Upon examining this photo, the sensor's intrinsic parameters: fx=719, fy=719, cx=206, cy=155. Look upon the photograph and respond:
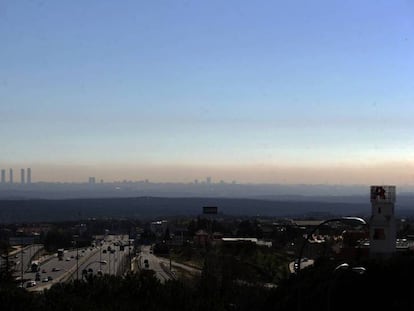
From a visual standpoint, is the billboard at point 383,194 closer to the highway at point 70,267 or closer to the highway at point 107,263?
the highway at point 70,267

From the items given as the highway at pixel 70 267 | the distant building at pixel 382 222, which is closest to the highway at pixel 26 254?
the highway at pixel 70 267

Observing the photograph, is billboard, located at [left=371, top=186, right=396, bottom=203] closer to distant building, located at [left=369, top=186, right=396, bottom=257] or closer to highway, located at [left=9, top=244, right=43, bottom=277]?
distant building, located at [left=369, top=186, right=396, bottom=257]

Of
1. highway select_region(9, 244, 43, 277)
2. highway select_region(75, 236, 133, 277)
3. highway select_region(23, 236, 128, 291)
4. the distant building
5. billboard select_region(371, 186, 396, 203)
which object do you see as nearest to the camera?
the distant building

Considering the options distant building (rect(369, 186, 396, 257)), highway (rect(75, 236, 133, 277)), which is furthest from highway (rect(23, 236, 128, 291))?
distant building (rect(369, 186, 396, 257))

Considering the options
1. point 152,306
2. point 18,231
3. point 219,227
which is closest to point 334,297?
point 152,306

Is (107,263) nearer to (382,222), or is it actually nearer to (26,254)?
(26,254)

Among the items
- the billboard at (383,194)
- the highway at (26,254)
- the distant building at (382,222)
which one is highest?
the billboard at (383,194)

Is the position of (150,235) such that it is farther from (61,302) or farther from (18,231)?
(61,302)
